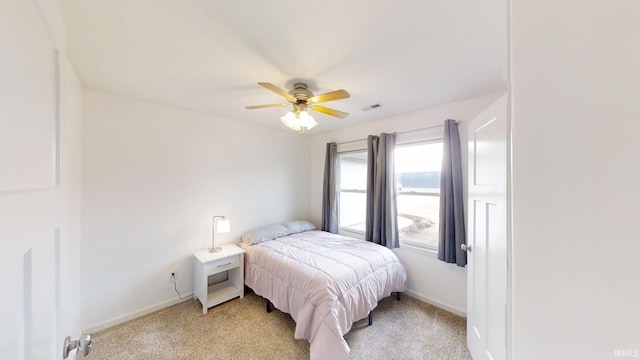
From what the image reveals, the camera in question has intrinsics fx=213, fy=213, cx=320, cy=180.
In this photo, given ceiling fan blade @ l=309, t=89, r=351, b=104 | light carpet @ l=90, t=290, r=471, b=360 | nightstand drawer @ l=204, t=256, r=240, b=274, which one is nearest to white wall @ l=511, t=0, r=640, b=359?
ceiling fan blade @ l=309, t=89, r=351, b=104

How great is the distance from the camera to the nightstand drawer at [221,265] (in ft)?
7.98

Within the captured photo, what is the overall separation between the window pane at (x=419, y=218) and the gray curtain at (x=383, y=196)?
0.21 metres

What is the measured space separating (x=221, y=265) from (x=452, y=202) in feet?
9.14

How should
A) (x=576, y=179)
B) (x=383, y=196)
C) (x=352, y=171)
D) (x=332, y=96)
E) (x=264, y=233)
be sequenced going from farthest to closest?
1. (x=352, y=171)
2. (x=264, y=233)
3. (x=383, y=196)
4. (x=332, y=96)
5. (x=576, y=179)

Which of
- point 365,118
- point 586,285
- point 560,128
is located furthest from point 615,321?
point 365,118

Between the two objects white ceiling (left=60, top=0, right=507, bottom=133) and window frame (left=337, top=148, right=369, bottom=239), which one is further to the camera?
window frame (left=337, top=148, right=369, bottom=239)

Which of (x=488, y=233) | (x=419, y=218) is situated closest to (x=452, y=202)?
(x=419, y=218)

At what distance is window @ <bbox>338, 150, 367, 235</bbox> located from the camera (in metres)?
3.59

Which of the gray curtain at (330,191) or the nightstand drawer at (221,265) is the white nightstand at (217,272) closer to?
the nightstand drawer at (221,265)

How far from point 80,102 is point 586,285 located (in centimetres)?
318

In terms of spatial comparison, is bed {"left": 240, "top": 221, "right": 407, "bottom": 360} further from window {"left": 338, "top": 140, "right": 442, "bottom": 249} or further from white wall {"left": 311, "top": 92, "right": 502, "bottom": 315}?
window {"left": 338, "top": 140, "right": 442, "bottom": 249}

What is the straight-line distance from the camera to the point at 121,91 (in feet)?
7.02

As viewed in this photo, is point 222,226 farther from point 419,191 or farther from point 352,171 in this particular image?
point 419,191

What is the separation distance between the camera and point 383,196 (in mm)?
2900
